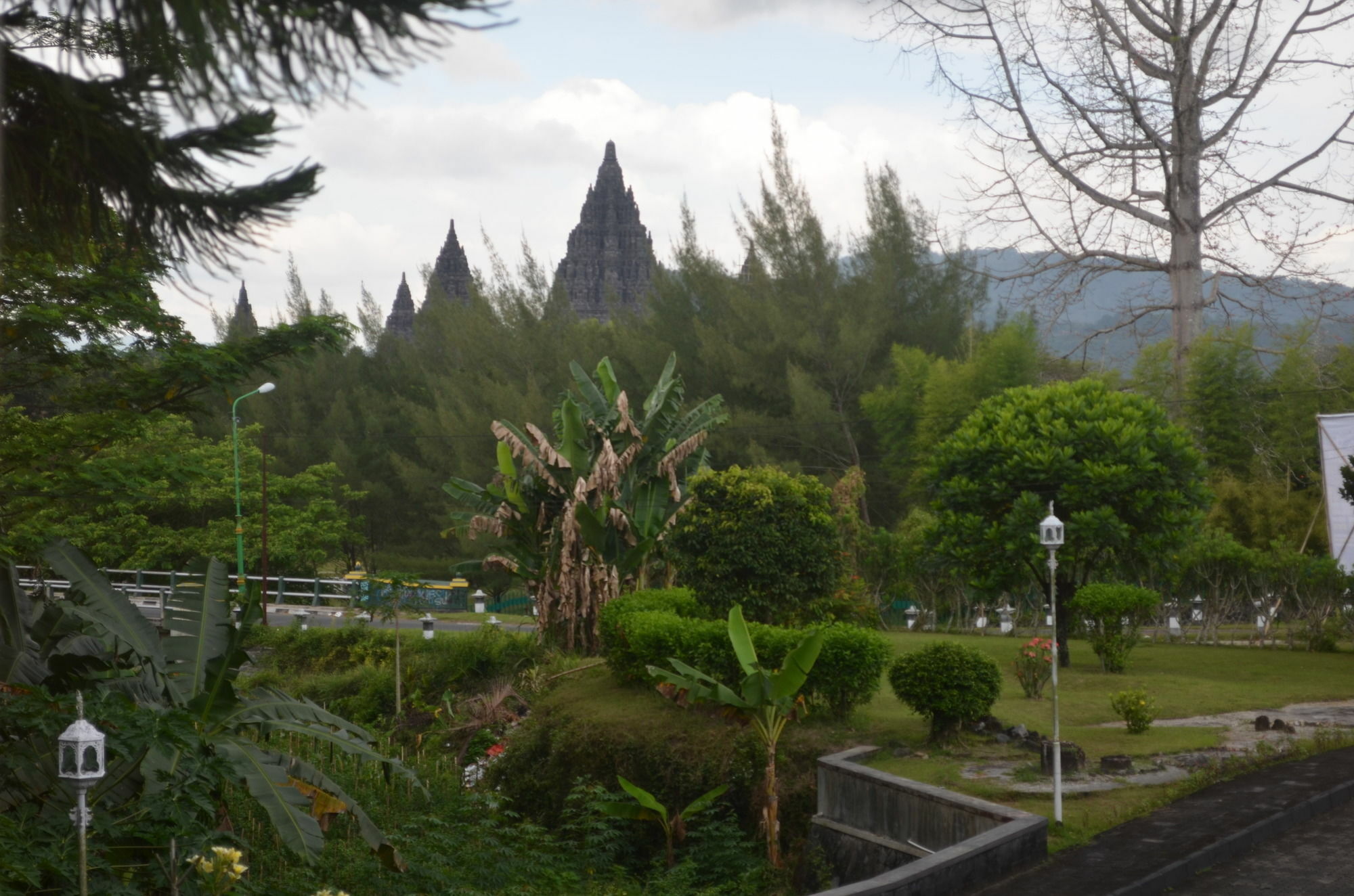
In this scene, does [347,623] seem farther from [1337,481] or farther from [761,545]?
[1337,481]

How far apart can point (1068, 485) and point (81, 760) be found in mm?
13960

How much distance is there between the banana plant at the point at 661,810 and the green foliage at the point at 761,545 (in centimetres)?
362

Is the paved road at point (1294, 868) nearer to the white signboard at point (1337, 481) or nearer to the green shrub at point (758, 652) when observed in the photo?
the green shrub at point (758, 652)

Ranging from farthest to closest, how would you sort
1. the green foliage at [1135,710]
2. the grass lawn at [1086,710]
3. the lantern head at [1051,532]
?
the green foliage at [1135,710], the grass lawn at [1086,710], the lantern head at [1051,532]

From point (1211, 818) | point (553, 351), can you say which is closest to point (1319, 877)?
point (1211, 818)

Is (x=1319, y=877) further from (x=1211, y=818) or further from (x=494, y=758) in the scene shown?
(x=494, y=758)

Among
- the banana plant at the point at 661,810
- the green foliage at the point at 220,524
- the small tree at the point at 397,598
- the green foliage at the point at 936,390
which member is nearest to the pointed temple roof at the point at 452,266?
the green foliage at the point at 220,524

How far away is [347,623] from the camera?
26.8m

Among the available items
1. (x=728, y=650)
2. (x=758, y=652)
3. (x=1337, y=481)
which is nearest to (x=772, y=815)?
(x=758, y=652)

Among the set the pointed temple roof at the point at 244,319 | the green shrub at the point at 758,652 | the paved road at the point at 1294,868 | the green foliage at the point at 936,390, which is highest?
the pointed temple roof at the point at 244,319

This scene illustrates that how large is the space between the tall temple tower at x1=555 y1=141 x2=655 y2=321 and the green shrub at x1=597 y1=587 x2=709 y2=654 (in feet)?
166

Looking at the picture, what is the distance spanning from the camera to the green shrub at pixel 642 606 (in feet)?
58.5

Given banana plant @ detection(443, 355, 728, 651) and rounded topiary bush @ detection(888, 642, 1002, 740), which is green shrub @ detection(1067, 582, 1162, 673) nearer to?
rounded topiary bush @ detection(888, 642, 1002, 740)

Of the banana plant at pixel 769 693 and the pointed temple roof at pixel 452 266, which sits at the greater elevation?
the pointed temple roof at pixel 452 266
